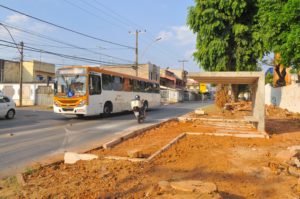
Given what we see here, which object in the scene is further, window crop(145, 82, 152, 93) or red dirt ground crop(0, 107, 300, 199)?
window crop(145, 82, 152, 93)

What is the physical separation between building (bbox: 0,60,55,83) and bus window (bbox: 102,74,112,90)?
30.4 meters

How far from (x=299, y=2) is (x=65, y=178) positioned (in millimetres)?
11999

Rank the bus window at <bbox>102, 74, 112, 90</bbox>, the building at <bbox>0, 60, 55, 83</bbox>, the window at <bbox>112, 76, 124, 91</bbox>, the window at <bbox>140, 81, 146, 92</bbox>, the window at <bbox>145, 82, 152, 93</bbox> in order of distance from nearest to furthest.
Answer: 1. the bus window at <bbox>102, 74, 112, 90</bbox>
2. the window at <bbox>112, 76, 124, 91</bbox>
3. the window at <bbox>140, 81, 146, 92</bbox>
4. the window at <bbox>145, 82, 152, 93</bbox>
5. the building at <bbox>0, 60, 55, 83</bbox>

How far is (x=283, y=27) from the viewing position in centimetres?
1580

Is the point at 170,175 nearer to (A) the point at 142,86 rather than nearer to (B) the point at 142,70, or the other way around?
(A) the point at 142,86

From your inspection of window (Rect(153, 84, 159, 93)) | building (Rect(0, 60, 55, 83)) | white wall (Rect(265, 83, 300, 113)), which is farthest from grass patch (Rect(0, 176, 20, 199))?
building (Rect(0, 60, 55, 83))

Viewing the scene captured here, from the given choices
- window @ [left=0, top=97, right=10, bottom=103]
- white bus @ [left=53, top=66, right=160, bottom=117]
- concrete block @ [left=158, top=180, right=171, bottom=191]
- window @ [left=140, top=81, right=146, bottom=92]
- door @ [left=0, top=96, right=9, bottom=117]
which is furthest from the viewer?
window @ [left=140, top=81, right=146, bottom=92]

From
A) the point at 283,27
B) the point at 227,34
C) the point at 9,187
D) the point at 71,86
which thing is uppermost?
the point at 227,34

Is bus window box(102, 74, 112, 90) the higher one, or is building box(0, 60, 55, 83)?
building box(0, 60, 55, 83)

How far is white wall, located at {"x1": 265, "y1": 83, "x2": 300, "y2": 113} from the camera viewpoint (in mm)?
23578

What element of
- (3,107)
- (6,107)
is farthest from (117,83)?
(3,107)

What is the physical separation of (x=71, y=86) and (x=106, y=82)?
2729 mm

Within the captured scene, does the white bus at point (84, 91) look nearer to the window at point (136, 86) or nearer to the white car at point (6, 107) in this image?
the window at point (136, 86)

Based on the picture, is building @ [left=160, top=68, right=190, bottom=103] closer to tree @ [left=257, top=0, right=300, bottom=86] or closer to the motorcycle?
the motorcycle
